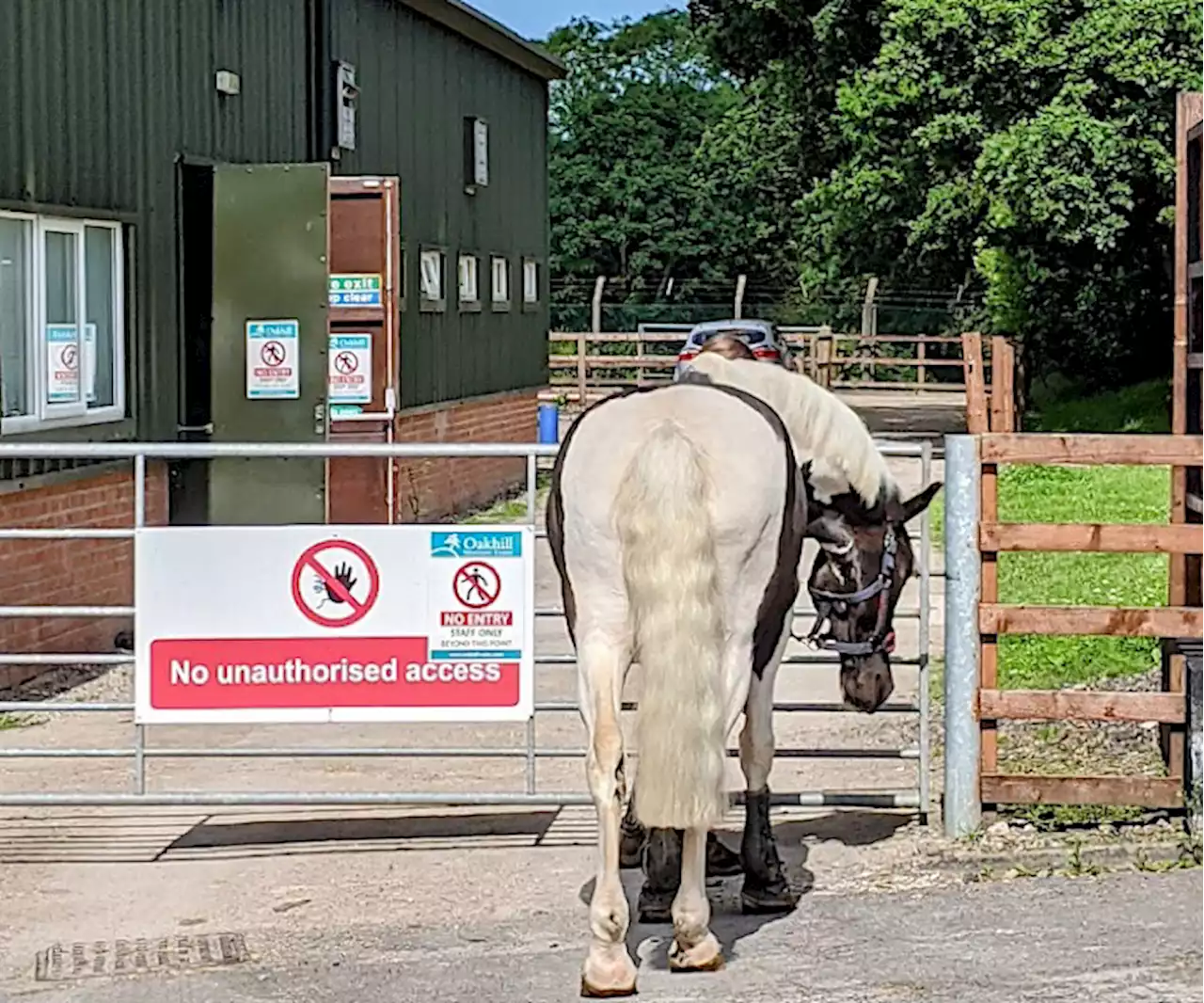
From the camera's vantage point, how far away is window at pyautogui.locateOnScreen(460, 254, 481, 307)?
22969mm

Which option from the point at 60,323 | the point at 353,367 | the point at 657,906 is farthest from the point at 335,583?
the point at 353,367

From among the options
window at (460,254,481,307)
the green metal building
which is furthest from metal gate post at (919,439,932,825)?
window at (460,254,481,307)

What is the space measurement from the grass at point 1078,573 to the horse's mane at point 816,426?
13.4 feet

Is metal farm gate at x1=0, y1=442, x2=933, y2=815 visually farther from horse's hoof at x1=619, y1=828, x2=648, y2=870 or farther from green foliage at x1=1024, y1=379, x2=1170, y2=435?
green foliage at x1=1024, y1=379, x2=1170, y2=435

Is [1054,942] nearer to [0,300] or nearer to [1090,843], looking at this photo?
[1090,843]

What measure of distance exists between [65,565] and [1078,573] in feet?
23.3

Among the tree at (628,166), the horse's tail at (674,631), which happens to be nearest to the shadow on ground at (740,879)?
the horse's tail at (674,631)

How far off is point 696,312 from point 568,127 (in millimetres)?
11264

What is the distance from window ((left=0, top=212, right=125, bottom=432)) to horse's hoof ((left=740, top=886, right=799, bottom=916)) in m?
6.21

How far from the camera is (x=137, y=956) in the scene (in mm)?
6898

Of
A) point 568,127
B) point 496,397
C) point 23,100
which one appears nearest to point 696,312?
point 568,127

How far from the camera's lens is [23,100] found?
39.5ft

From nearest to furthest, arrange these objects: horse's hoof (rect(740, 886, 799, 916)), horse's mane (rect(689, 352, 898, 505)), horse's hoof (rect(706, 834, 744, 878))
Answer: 1. horse's hoof (rect(740, 886, 799, 916))
2. horse's mane (rect(689, 352, 898, 505))
3. horse's hoof (rect(706, 834, 744, 878))

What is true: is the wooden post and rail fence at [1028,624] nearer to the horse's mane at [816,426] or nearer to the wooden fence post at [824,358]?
the horse's mane at [816,426]
